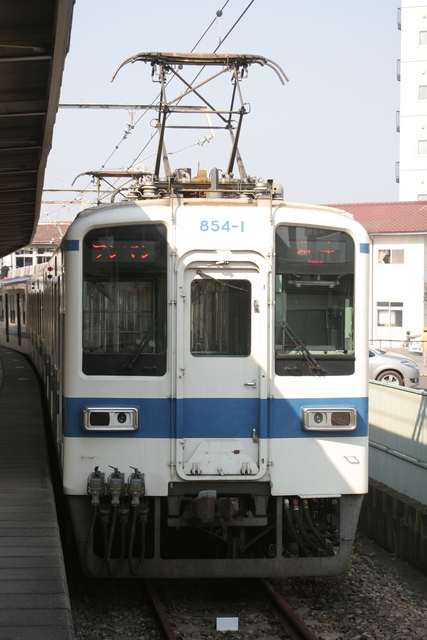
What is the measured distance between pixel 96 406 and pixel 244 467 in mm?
1130

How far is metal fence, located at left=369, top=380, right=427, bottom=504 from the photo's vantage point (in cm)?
839

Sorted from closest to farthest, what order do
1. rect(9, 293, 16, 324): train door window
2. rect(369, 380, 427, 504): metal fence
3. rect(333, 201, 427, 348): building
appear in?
rect(369, 380, 427, 504): metal fence
rect(9, 293, 16, 324): train door window
rect(333, 201, 427, 348): building

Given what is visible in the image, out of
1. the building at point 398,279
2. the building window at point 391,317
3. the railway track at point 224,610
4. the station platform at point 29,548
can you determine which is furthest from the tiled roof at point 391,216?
the railway track at point 224,610

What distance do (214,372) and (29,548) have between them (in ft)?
5.65

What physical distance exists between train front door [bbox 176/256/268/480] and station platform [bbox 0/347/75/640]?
1.14 m

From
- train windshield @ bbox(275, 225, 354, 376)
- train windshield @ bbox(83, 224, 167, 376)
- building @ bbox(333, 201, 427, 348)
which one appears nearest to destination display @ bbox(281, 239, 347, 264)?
train windshield @ bbox(275, 225, 354, 376)

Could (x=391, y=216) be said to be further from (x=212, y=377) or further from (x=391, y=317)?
(x=212, y=377)

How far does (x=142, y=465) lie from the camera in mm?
6066

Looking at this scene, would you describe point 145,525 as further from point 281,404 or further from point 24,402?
point 24,402

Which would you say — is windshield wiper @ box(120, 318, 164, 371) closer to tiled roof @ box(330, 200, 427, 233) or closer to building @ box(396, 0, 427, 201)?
tiled roof @ box(330, 200, 427, 233)

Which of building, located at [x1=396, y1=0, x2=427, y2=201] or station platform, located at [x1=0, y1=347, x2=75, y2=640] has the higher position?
building, located at [x1=396, y1=0, x2=427, y2=201]

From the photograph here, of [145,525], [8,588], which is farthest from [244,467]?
[8,588]

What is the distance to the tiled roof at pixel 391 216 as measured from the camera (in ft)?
127

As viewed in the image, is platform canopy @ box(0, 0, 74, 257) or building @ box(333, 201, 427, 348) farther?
building @ box(333, 201, 427, 348)
